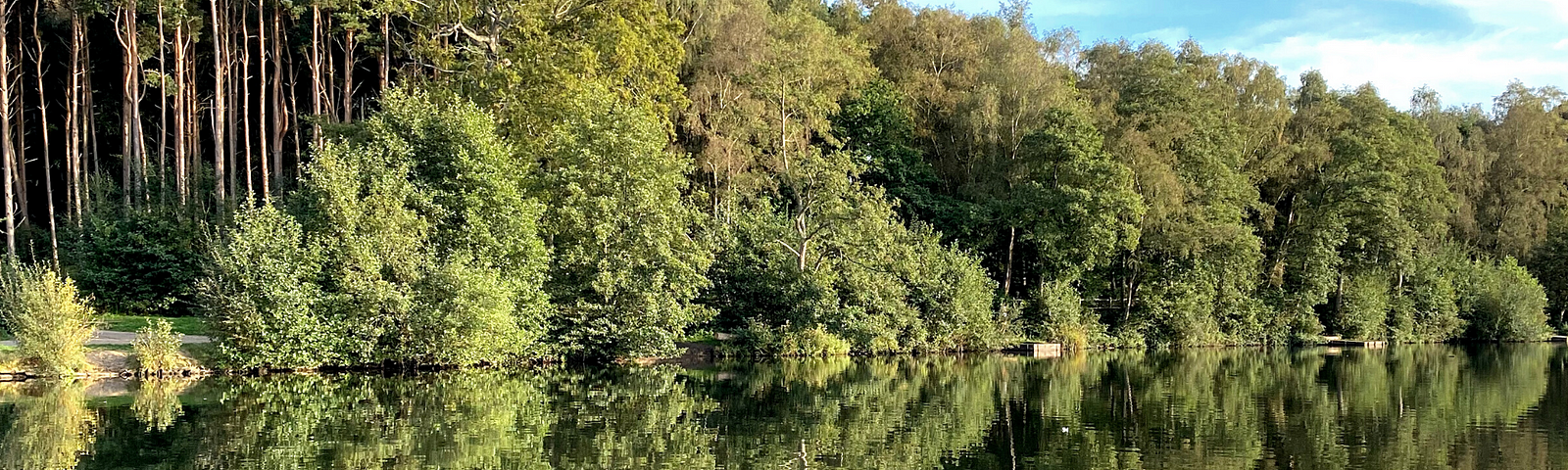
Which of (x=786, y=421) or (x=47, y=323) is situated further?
(x=47, y=323)

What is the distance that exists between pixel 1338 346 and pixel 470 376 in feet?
145

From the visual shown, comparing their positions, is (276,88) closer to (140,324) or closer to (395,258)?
(140,324)

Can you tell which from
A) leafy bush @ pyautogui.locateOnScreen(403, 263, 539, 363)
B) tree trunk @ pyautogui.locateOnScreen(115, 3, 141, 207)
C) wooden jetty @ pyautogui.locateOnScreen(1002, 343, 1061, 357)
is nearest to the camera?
leafy bush @ pyautogui.locateOnScreen(403, 263, 539, 363)

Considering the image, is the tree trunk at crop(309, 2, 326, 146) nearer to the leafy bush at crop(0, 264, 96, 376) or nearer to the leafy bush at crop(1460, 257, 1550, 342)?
the leafy bush at crop(0, 264, 96, 376)

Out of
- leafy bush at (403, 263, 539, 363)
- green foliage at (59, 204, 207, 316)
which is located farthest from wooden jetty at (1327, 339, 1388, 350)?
green foliage at (59, 204, 207, 316)

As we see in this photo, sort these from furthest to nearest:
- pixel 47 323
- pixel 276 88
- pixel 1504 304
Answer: pixel 1504 304
pixel 276 88
pixel 47 323

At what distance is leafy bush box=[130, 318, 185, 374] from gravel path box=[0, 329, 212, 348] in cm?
179

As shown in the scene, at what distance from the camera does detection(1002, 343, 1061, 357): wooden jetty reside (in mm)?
48594

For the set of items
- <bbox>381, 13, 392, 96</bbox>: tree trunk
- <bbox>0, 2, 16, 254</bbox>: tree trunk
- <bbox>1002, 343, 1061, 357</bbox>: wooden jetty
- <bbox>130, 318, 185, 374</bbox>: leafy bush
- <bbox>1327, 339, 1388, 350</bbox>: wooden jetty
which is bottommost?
<bbox>1327, 339, 1388, 350</bbox>: wooden jetty

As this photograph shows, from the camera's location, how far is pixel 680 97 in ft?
143

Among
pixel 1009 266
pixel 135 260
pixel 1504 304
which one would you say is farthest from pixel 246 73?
pixel 1504 304

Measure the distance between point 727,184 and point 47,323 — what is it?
27.2 m

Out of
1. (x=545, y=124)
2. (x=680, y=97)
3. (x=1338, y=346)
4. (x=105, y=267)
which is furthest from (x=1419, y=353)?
(x=105, y=267)

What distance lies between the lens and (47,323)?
2650 cm
